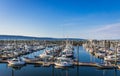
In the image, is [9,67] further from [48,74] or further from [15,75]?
[48,74]

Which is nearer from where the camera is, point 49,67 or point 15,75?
point 15,75

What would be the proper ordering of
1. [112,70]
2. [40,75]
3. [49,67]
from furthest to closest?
[49,67] < [112,70] < [40,75]

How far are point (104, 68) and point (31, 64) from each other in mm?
15458

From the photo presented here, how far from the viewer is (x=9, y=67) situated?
4128cm

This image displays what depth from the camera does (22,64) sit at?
1625 inches

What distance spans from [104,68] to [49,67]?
11.0 m

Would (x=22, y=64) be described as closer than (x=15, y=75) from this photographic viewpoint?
No

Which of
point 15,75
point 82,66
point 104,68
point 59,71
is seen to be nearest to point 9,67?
point 15,75

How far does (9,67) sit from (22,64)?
9.15 ft

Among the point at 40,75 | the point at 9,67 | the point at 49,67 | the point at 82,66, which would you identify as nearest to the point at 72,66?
the point at 82,66

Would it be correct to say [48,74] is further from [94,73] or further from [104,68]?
[104,68]

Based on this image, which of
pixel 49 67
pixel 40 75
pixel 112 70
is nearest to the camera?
pixel 40 75

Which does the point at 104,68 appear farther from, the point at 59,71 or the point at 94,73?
the point at 59,71

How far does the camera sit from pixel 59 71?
125ft
